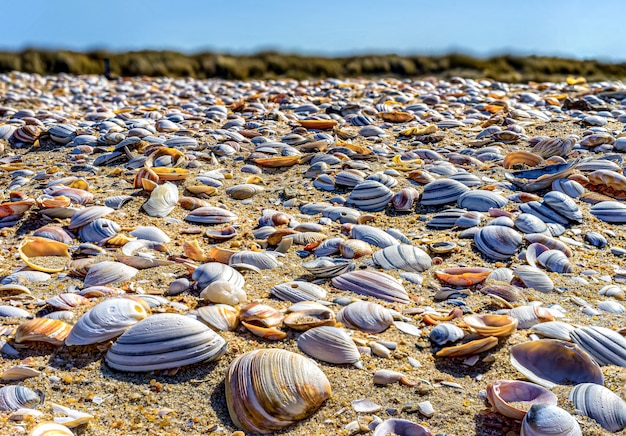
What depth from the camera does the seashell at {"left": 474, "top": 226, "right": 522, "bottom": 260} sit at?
3.21 m

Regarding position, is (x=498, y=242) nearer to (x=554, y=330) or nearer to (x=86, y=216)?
(x=554, y=330)

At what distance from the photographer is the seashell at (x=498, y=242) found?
3.21 m

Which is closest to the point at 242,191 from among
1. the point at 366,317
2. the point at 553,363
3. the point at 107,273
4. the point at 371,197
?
the point at 371,197

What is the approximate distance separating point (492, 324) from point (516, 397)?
376 mm

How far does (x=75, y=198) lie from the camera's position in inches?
152

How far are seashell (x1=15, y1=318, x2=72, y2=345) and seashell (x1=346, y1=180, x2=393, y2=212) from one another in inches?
83.4

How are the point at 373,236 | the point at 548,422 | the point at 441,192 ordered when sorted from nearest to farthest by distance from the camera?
the point at 548,422
the point at 373,236
the point at 441,192

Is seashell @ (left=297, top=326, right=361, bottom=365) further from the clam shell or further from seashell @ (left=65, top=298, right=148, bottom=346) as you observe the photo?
the clam shell

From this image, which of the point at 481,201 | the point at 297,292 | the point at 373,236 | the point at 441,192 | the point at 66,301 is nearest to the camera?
the point at 66,301

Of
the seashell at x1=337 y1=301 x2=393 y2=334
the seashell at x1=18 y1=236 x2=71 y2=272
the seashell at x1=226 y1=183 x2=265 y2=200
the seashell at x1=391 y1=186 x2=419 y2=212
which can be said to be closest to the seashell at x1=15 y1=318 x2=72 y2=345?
the seashell at x1=18 y1=236 x2=71 y2=272

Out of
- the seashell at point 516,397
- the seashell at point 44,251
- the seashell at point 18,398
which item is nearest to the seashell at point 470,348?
the seashell at point 516,397

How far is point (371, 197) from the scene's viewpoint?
13.0ft

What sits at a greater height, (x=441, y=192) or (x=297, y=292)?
(x=441, y=192)

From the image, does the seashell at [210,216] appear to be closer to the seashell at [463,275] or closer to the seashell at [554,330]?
the seashell at [463,275]
